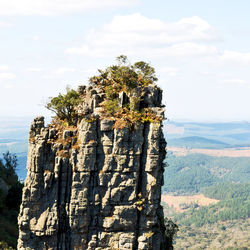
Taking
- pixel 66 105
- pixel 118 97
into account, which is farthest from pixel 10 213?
pixel 118 97

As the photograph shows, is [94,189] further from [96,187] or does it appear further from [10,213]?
[10,213]

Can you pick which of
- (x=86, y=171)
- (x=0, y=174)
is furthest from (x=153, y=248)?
(x=0, y=174)

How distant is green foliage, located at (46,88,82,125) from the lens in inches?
1455

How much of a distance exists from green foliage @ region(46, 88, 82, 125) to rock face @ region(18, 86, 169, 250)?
4446 mm

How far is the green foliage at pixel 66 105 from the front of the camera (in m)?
37.0

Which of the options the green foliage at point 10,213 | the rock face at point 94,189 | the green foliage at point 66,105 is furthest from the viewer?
the green foliage at point 10,213

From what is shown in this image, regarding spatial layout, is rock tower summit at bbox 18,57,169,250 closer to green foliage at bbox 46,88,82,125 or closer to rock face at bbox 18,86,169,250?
rock face at bbox 18,86,169,250

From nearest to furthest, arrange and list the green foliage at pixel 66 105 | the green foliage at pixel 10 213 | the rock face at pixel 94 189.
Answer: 1. the rock face at pixel 94 189
2. the green foliage at pixel 66 105
3. the green foliage at pixel 10 213

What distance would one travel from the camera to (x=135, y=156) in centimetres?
3262

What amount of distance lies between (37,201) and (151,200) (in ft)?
35.0

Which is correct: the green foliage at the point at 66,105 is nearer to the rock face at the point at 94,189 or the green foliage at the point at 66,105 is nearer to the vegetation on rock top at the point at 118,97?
the vegetation on rock top at the point at 118,97

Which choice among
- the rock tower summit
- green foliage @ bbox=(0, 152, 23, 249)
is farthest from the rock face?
green foliage @ bbox=(0, 152, 23, 249)

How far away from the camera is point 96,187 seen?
3281cm

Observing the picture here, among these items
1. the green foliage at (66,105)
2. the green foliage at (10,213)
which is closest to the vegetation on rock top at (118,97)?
the green foliage at (66,105)
